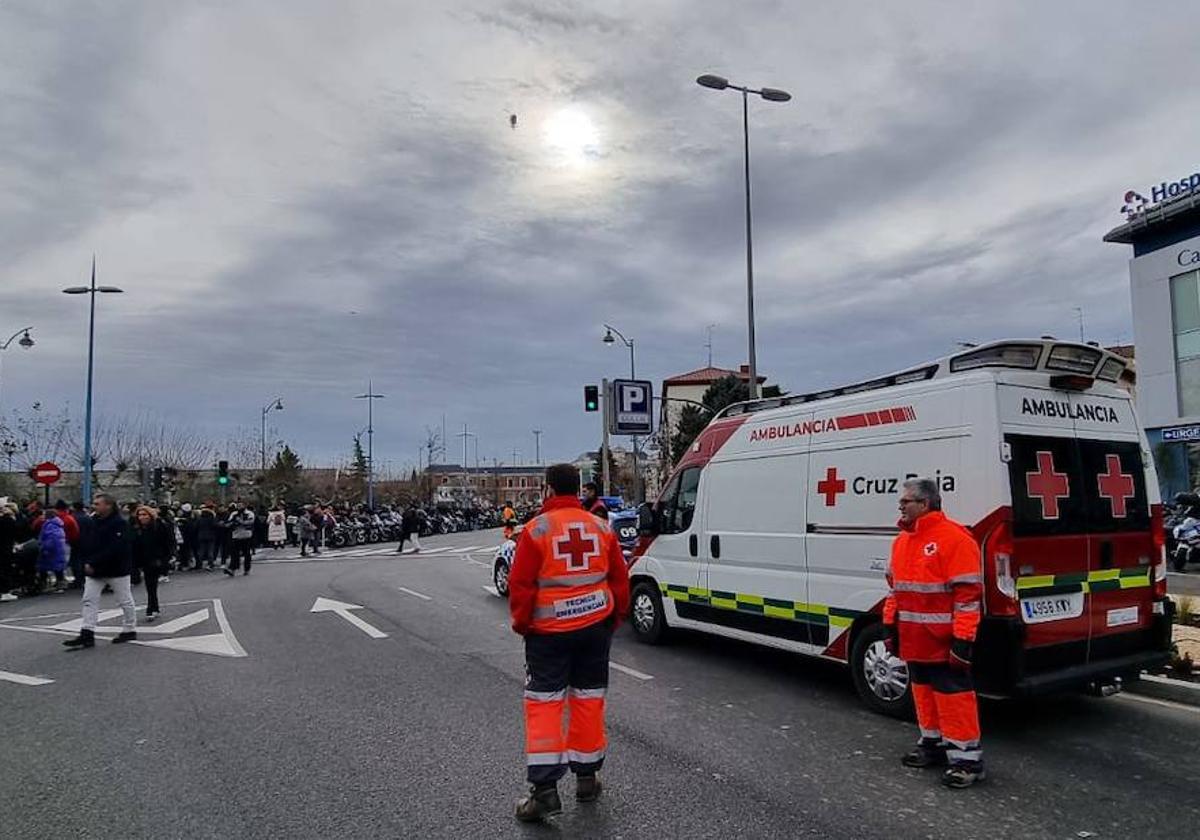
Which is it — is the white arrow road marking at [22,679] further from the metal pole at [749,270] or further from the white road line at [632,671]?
the metal pole at [749,270]

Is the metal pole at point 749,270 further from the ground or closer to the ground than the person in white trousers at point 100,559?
further from the ground

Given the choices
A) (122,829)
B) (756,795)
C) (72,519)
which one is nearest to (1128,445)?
(756,795)

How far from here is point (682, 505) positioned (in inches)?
358

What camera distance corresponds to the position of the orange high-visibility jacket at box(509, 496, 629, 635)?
464 centimetres

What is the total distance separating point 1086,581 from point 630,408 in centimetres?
2059

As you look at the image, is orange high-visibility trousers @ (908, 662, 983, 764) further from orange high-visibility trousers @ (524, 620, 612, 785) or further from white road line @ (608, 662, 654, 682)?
white road line @ (608, 662, 654, 682)

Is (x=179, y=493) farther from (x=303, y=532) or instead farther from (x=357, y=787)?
(x=357, y=787)

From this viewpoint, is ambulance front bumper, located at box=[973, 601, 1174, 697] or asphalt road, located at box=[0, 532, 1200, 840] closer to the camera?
asphalt road, located at box=[0, 532, 1200, 840]

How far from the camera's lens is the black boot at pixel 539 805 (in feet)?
14.5

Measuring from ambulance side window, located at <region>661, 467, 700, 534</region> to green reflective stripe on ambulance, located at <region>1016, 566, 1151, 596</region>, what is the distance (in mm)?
3603

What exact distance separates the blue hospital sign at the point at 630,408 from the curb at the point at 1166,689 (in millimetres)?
19379

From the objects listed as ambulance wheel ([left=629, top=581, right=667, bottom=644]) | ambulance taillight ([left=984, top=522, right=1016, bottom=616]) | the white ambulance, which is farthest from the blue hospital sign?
ambulance taillight ([left=984, top=522, right=1016, bottom=616])

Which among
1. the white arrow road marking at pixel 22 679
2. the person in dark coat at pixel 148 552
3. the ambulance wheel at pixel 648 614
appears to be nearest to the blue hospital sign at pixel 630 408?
the person in dark coat at pixel 148 552

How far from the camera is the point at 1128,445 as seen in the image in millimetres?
6605
